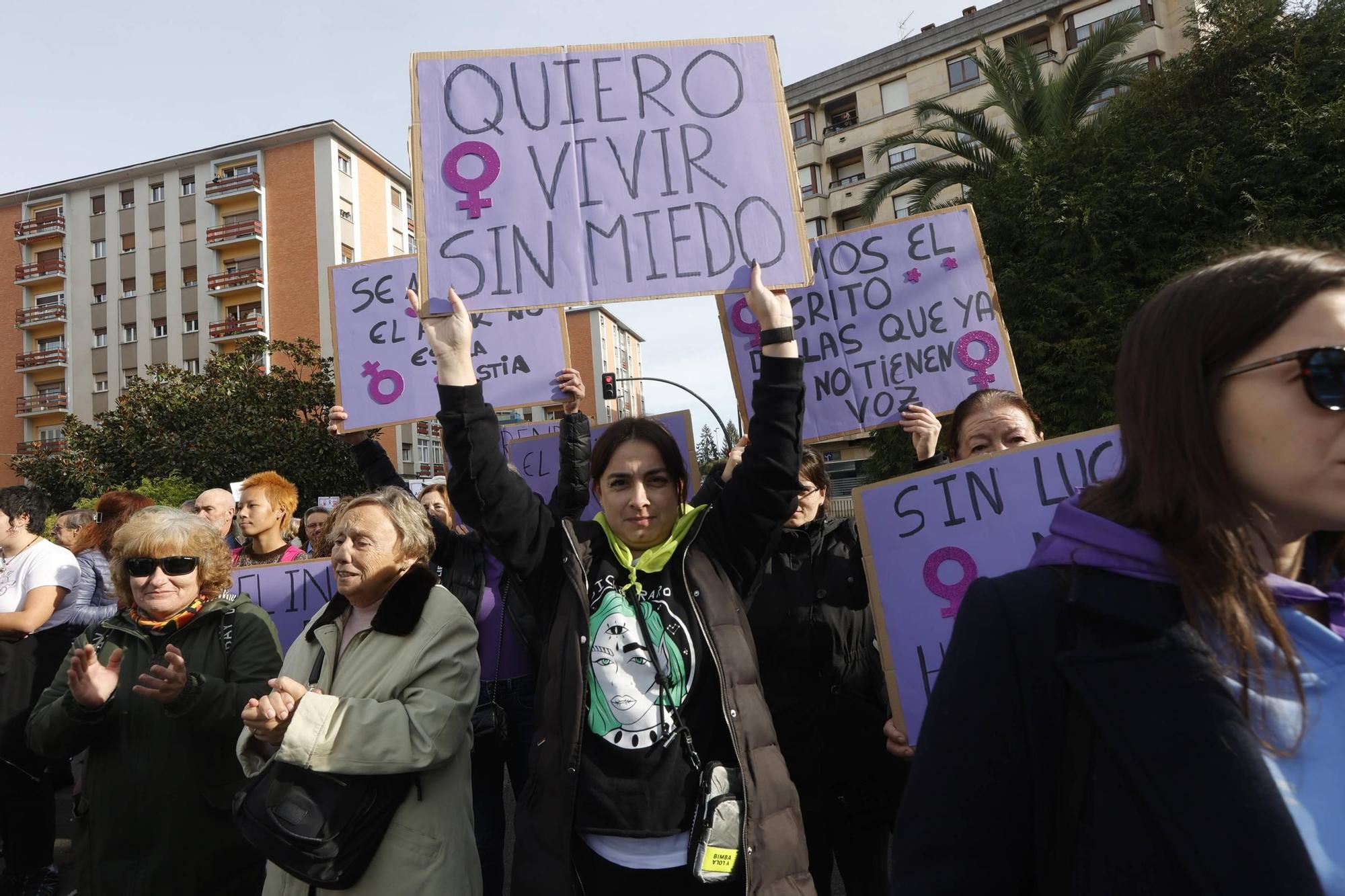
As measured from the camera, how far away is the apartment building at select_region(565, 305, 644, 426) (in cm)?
7062

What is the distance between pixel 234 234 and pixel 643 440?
42.3 m

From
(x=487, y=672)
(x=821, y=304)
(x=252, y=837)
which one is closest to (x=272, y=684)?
(x=252, y=837)

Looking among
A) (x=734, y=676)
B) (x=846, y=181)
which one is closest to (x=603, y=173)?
(x=734, y=676)

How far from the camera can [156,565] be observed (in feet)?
9.73

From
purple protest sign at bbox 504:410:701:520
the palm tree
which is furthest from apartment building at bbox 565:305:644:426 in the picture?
purple protest sign at bbox 504:410:701:520

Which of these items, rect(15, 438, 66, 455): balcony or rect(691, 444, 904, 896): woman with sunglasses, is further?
rect(15, 438, 66, 455): balcony

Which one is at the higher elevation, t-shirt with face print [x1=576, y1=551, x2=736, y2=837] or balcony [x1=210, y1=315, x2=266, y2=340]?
balcony [x1=210, y1=315, x2=266, y2=340]

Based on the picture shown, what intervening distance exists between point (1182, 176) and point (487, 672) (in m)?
12.8

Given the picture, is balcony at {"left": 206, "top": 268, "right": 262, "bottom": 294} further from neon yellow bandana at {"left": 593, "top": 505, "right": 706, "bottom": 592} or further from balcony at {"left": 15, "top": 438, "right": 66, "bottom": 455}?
neon yellow bandana at {"left": 593, "top": 505, "right": 706, "bottom": 592}

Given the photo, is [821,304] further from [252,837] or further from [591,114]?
[252,837]

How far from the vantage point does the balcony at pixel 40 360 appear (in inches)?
1630

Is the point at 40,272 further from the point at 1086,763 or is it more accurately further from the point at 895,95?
the point at 1086,763

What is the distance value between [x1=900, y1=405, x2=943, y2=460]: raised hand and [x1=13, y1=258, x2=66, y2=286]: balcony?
49.5 meters

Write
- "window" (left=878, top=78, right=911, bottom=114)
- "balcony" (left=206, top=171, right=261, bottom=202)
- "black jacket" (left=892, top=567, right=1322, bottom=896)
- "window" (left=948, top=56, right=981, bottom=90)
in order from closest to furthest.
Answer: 1. "black jacket" (left=892, top=567, right=1322, bottom=896)
2. "window" (left=948, top=56, right=981, bottom=90)
3. "window" (left=878, top=78, right=911, bottom=114)
4. "balcony" (left=206, top=171, right=261, bottom=202)
